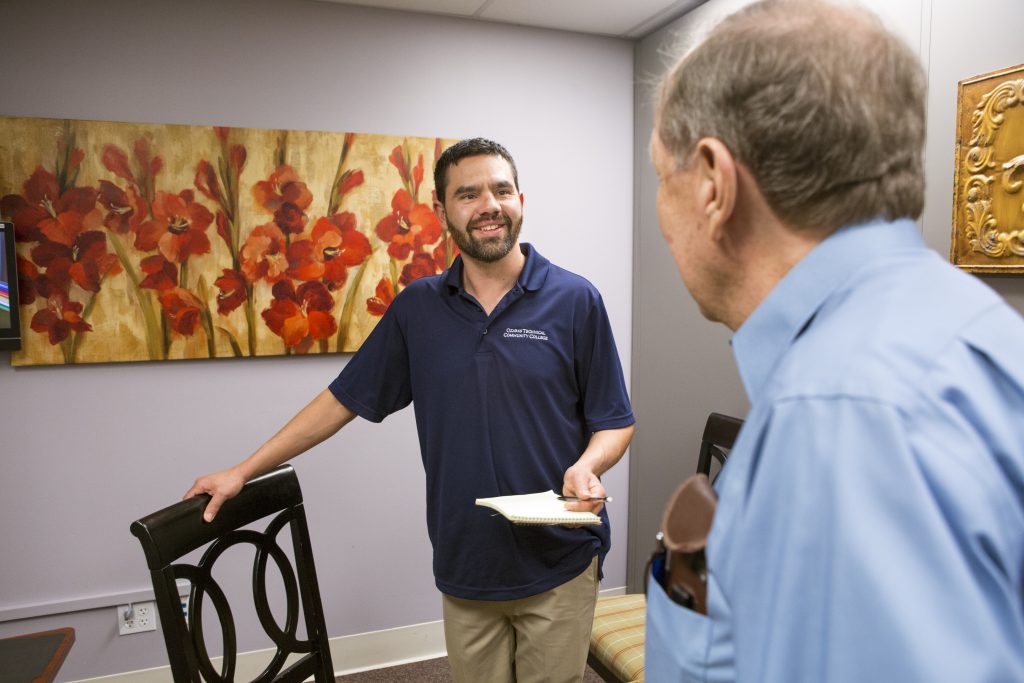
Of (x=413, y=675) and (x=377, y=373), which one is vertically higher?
(x=377, y=373)

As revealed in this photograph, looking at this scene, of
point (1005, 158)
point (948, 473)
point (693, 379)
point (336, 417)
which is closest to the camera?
point (948, 473)

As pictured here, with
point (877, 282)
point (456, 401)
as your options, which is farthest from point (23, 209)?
point (877, 282)

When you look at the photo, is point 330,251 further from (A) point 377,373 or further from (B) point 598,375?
(B) point 598,375

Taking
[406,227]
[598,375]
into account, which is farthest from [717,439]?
[406,227]

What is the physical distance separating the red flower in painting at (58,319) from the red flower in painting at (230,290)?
0.47 metres

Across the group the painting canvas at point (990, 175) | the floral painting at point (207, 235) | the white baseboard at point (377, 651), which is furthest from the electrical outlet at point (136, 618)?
the painting canvas at point (990, 175)

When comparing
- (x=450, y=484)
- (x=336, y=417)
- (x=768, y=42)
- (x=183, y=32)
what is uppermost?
(x=183, y=32)

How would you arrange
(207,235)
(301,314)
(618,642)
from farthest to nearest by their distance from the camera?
(301,314) < (207,235) < (618,642)

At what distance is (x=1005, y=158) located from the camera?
175 centimetres

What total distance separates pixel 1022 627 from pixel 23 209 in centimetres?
297

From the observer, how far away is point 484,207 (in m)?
1.84

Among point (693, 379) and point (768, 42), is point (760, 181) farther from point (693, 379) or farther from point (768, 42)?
point (693, 379)

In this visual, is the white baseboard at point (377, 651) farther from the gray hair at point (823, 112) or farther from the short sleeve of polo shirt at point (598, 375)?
the gray hair at point (823, 112)

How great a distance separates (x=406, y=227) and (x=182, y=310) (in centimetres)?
92
